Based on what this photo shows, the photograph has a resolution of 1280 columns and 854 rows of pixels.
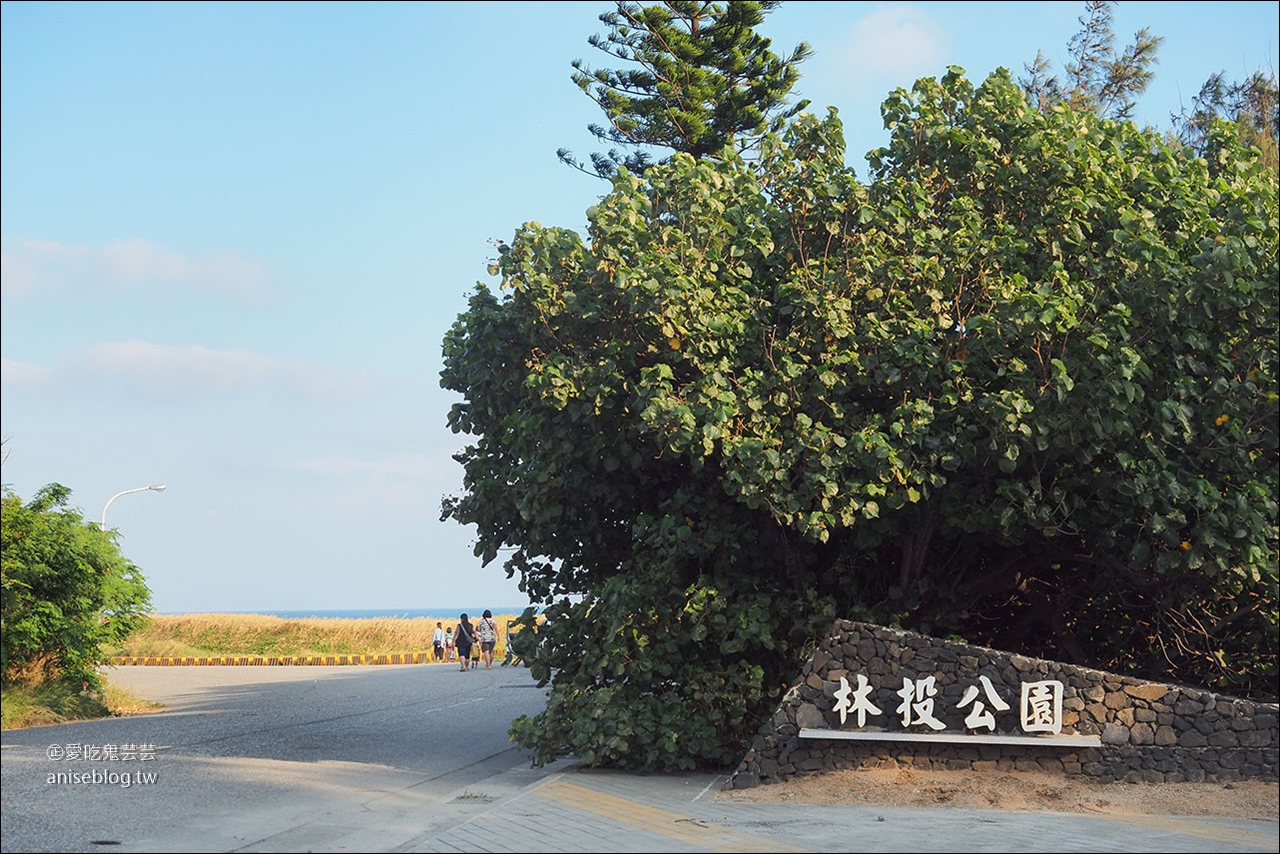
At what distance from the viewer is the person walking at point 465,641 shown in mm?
27891

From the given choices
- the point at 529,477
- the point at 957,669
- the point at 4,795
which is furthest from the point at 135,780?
the point at 957,669

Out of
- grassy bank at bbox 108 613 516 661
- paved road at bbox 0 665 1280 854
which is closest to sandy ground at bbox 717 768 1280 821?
paved road at bbox 0 665 1280 854

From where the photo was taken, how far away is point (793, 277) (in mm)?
11352

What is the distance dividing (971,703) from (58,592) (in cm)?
1159

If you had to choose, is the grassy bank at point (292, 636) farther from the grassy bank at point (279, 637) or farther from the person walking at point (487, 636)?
the person walking at point (487, 636)

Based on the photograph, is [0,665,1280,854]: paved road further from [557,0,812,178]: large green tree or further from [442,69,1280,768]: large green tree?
[557,0,812,178]: large green tree

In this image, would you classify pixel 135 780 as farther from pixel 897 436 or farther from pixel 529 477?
pixel 897 436

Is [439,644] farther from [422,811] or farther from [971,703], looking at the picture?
[971,703]

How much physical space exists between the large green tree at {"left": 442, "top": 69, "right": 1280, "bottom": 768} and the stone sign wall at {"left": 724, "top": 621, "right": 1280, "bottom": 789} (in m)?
0.95

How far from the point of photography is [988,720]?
33.8 ft

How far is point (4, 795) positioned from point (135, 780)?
1.17 m

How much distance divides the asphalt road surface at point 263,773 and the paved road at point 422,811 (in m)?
0.03

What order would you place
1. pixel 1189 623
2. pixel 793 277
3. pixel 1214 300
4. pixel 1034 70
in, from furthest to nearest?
1. pixel 1034 70
2. pixel 1189 623
3. pixel 793 277
4. pixel 1214 300

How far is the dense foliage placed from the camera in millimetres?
15336
